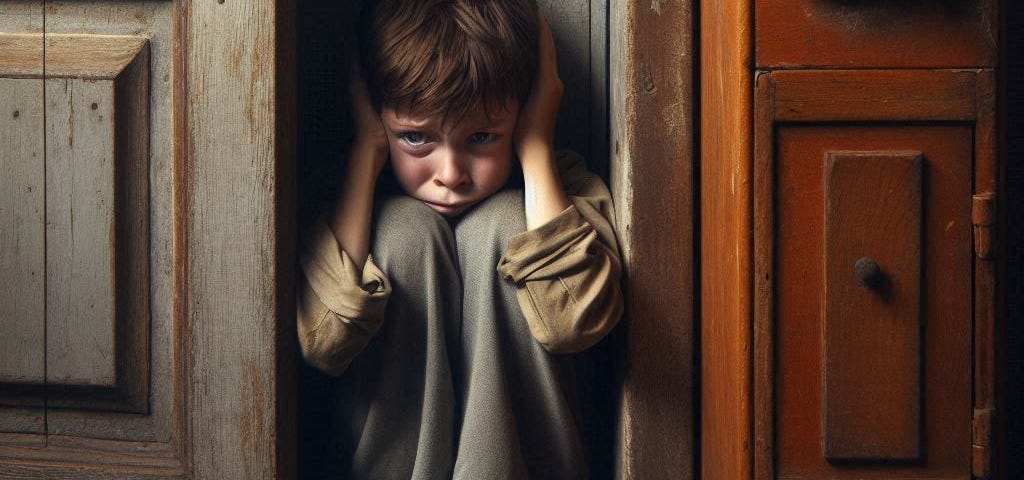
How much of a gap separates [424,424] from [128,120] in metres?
0.54

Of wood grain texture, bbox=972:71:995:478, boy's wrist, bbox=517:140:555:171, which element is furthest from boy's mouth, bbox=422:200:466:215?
wood grain texture, bbox=972:71:995:478

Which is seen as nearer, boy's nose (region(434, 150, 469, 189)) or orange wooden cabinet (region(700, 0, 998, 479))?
orange wooden cabinet (region(700, 0, 998, 479))

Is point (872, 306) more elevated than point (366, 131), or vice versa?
point (366, 131)

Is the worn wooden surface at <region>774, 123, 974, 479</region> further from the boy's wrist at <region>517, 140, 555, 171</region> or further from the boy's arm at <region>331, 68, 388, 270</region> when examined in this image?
the boy's arm at <region>331, 68, 388, 270</region>

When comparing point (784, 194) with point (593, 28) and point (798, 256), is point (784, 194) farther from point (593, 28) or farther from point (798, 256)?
point (593, 28)

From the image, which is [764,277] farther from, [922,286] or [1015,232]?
[1015,232]

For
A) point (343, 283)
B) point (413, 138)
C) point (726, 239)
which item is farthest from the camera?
point (413, 138)

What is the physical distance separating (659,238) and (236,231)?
53 centimetres

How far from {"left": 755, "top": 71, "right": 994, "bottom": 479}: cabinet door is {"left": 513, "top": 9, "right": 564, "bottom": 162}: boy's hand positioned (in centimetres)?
38

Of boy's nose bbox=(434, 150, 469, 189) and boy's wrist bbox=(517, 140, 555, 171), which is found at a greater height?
boy's wrist bbox=(517, 140, 555, 171)

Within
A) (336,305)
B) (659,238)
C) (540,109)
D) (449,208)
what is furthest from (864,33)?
(336,305)

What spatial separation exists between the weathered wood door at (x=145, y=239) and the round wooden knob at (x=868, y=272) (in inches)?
26.4

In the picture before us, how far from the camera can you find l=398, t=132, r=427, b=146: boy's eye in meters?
1.25

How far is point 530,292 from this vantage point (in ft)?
3.82
